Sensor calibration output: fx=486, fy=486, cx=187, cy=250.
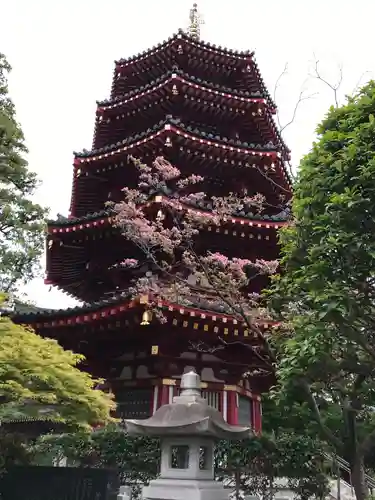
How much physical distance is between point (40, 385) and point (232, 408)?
18.5 feet

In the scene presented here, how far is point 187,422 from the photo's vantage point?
6.40 metres

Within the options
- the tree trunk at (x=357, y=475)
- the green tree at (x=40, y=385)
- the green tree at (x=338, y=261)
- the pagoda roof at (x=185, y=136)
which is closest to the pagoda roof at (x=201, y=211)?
the pagoda roof at (x=185, y=136)

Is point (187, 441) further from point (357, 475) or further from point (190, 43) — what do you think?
point (190, 43)

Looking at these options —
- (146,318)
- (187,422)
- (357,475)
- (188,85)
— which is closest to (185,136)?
(188,85)

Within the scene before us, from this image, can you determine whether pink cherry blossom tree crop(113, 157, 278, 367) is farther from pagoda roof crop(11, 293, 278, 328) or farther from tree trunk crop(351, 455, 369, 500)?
tree trunk crop(351, 455, 369, 500)

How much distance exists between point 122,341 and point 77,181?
235 inches

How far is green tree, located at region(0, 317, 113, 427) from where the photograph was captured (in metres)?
7.13

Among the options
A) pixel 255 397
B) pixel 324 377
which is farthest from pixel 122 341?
pixel 324 377

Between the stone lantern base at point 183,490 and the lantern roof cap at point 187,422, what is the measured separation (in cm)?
Result: 59

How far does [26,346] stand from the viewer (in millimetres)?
7695

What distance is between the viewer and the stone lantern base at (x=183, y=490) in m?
6.14

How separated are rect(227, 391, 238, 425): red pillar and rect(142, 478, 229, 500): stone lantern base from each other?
5017mm

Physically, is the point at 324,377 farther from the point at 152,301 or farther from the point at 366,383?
the point at 152,301

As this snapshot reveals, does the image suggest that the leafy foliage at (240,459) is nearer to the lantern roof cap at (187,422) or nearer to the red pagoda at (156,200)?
the red pagoda at (156,200)
